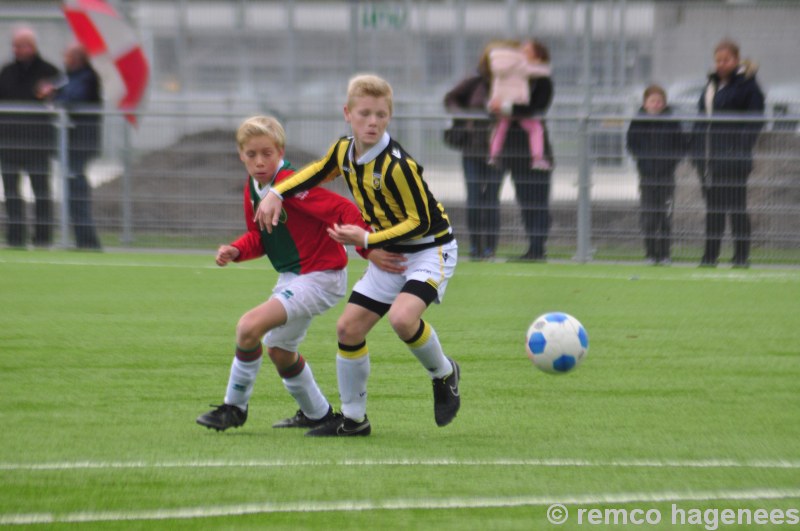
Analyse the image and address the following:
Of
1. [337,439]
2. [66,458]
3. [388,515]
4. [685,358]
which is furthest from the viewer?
[685,358]

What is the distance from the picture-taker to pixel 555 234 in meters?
13.9

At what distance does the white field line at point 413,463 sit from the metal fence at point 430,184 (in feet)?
28.3

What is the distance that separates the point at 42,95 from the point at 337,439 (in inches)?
401

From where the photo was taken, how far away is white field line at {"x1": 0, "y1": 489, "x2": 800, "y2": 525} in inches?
168

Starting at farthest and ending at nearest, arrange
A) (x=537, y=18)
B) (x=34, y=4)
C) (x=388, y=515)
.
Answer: (x=34, y=4) → (x=537, y=18) → (x=388, y=515)

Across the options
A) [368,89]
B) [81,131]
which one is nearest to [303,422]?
[368,89]

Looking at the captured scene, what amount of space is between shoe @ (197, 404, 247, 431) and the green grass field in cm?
5

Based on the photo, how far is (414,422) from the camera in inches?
239

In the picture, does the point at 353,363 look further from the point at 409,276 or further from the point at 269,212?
the point at 269,212

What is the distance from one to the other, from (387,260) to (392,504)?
173 centimetres

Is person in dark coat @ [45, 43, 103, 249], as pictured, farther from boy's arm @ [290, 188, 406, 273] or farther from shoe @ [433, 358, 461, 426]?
shoe @ [433, 358, 461, 426]

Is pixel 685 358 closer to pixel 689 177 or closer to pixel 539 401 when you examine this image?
pixel 539 401

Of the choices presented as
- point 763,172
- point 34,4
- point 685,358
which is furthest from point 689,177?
point 34,4

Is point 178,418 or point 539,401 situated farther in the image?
point 539,401
